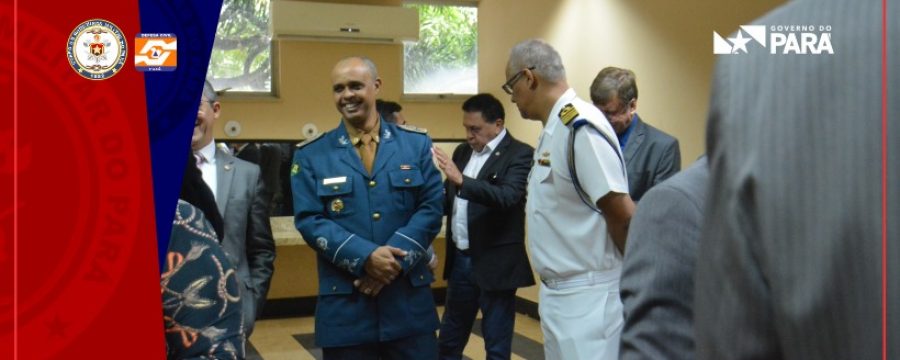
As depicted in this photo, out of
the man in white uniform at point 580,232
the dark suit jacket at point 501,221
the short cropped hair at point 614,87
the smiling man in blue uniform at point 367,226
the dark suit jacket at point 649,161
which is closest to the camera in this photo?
the man in white uniform at point 580,232

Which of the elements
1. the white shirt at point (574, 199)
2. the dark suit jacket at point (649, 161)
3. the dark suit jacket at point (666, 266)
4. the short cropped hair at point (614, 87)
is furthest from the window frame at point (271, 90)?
the dark suit jacket at point (666, 266)

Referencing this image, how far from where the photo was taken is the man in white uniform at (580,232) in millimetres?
2363

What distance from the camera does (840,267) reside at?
Result: 1.14ft

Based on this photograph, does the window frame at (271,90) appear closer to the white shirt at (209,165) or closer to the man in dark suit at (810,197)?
the white shirt at (209,165)

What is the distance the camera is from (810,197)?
0.36 meters

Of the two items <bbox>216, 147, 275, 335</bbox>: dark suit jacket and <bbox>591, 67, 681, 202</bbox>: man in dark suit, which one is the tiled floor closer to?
<bbox>591, 67, 681, 202</bbox>: man in dark suit

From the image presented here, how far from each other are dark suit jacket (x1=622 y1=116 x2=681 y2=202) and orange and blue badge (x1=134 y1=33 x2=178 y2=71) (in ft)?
A: 7.74

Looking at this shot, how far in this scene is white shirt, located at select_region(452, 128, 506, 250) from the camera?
4.21 metres

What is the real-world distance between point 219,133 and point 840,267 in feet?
22.4

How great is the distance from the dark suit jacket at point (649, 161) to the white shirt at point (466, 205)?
904 millimetres

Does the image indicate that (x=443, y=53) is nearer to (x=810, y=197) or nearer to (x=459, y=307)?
(x=459, y=307)

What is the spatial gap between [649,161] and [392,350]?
53.8 inches

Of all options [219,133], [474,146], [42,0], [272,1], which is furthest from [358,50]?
[42,0]

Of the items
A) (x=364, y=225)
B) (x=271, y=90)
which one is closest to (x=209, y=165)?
(x=364, y=225)
